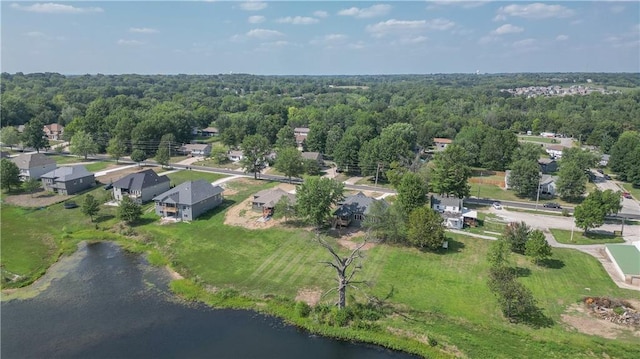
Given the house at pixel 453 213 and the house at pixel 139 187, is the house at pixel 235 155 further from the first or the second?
Answer: the house at pixel 453 213

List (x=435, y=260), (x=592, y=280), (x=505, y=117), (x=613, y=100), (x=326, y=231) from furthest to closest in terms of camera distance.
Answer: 1. (x=613, y=100)
2. (x=505, y=117)
3. (x=326, y=231)
4. (x=435, y=260)
5. (x=592, y=280)

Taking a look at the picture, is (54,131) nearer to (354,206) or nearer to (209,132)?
(209,132)

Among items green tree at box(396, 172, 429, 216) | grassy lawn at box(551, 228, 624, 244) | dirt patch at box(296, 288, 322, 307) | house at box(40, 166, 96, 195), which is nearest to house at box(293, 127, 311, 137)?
house at box(40, 166, 96, 195)

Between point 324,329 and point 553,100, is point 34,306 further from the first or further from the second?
point 553,100

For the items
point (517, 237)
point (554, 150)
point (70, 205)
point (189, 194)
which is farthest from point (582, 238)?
point (70, 205)

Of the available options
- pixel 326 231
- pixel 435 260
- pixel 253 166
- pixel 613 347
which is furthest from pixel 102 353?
pixel 253 166
